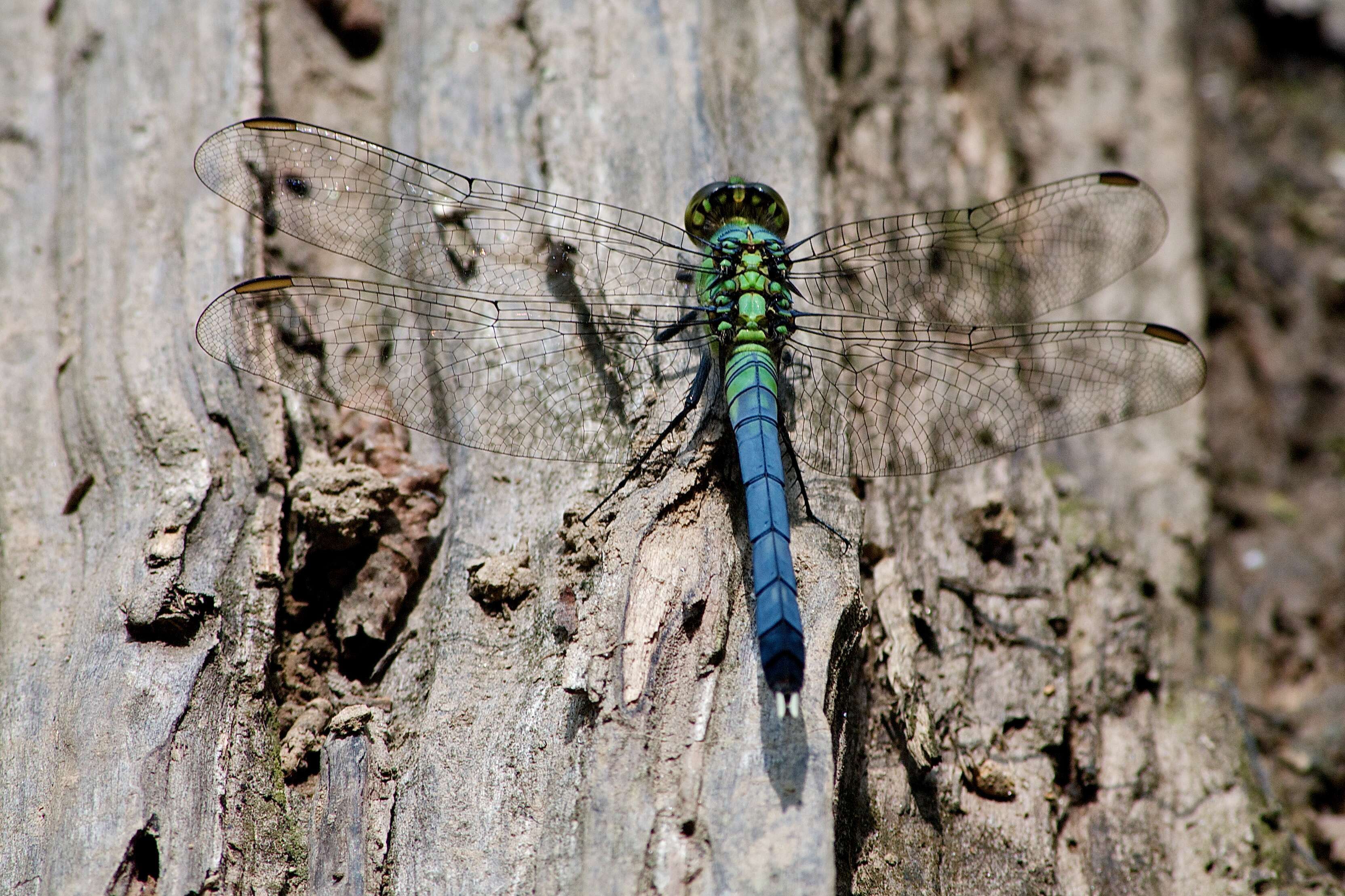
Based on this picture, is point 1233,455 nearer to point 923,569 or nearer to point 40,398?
point 923,569

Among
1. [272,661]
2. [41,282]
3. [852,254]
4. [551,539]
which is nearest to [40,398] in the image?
[41,282]

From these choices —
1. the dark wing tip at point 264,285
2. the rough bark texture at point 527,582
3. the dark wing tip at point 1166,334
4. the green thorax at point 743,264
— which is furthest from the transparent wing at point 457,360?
the dark wing tip at point 1166,334

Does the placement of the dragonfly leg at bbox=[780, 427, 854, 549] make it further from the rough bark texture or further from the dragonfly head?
the dragonfly head

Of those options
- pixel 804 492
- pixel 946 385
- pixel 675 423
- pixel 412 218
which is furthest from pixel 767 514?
pixel 412 218

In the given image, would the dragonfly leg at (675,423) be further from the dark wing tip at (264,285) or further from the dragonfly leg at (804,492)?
the dark wing tip at (264,285)

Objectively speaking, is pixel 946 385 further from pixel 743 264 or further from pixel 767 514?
pixel 767 514
